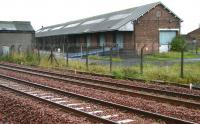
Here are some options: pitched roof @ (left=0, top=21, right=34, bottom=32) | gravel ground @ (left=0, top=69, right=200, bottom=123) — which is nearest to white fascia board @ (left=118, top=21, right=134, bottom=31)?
pitched roof @ (left=0, top=21, right=34, bottom=32)

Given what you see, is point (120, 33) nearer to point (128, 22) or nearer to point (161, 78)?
point (128, 22)

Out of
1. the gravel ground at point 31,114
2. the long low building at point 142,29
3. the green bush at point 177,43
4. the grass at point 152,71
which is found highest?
the long low building at point 142,29

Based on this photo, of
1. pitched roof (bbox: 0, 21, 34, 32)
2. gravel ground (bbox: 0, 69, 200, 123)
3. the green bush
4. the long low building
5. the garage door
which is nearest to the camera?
gravel ground (bbox: 0, 69, 200, 123)

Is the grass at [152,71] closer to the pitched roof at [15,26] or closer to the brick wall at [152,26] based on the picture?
the brick wall at [152,26]

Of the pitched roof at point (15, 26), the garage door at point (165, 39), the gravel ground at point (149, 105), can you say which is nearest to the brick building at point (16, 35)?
the pitched roof at point (15, 26)

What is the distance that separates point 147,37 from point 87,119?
37508 millimetres

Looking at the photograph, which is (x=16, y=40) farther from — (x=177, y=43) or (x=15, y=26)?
(x=177, y=43)

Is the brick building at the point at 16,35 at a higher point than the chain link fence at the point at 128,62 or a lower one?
higher

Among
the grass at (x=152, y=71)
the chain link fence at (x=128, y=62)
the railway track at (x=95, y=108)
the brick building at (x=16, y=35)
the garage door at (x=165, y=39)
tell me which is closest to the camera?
the railway track at (x=95, y=108)

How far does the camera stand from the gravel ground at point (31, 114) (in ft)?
33.1

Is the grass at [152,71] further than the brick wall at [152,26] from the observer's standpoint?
No

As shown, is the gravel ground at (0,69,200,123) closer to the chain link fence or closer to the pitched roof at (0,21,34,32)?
the chain link fence

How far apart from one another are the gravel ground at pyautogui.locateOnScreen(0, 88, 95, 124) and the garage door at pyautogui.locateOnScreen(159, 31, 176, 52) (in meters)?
35.6

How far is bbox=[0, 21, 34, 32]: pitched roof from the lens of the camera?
52.5 meters
